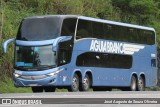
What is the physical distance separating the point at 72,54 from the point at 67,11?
1349 centimetres

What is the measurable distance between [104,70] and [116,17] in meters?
16.9

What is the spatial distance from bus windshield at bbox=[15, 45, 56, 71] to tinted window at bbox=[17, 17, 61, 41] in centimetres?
49

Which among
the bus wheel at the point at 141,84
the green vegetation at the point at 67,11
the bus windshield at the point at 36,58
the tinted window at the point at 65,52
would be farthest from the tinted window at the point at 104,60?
the green vegetation at the point at 67,11

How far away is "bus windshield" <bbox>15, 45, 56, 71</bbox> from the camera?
81.7ft

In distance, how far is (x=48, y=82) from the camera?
24984mm

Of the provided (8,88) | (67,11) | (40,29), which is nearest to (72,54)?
(40,29)

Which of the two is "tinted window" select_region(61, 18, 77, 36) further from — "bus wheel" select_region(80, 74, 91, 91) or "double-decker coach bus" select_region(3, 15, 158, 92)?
"bus wheel" select_region(80, 74, 91, 91)

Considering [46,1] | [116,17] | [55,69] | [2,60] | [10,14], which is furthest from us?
[116,17]

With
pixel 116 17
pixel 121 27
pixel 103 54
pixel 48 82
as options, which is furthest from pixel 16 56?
pixel 116 17

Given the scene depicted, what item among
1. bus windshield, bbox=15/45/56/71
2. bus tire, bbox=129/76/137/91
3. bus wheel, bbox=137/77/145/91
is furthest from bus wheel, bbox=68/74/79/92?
bus wheel, bbox=137/77/145/91

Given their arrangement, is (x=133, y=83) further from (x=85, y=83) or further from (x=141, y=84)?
(x=85, y=83)

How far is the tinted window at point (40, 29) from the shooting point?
82.4ft

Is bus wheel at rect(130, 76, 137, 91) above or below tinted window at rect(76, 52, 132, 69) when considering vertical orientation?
below

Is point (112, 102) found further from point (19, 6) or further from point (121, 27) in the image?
point (19, 6)
